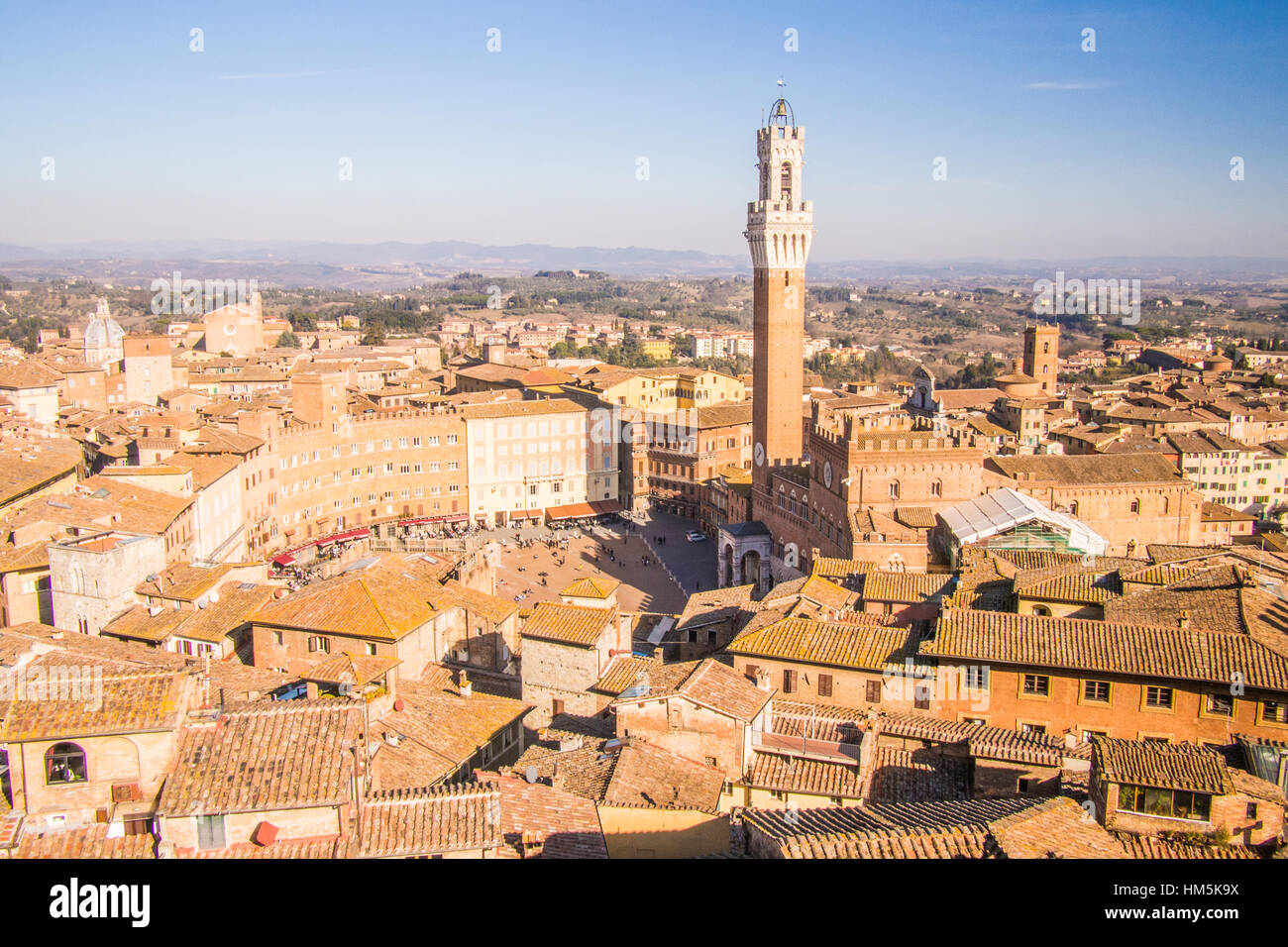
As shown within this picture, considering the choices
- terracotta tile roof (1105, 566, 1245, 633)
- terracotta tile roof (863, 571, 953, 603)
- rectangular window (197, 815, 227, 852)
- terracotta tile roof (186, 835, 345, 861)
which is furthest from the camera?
terracotta tile roof (863, 571, 953, 603)

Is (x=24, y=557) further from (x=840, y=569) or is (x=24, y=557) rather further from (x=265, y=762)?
(x=840, y=569)

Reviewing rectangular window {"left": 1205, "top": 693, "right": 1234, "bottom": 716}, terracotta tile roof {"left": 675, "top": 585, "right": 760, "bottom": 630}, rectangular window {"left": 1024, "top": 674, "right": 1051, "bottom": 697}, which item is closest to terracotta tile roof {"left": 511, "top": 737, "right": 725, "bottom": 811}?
rectangular window {"left": 1024, "top": 674, "right": 1051, "bottom": 697}

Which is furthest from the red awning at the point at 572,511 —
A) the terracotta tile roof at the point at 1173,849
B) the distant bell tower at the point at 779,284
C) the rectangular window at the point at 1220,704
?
the terracotta tile roof at the point at 1173,849

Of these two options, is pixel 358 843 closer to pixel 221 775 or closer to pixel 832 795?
pixel 221 775

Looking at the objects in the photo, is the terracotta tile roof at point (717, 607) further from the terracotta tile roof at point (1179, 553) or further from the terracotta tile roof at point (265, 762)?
the terracotta tile roof at point (265, 762)

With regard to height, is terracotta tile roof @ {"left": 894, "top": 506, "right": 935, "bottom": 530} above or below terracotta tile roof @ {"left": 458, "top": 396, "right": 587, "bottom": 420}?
below

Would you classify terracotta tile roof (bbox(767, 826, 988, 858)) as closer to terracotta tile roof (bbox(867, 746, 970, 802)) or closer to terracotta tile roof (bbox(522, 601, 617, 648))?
terracotta tile roof (bbox(867, 746, 970, 802))
